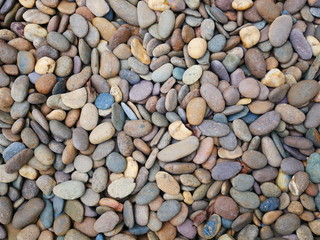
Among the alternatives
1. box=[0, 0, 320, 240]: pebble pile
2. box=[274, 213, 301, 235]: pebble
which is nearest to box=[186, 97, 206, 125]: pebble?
box=[0, 0, 320, 240]: pebble pile

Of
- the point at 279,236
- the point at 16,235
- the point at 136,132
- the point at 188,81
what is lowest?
the point at 16,235

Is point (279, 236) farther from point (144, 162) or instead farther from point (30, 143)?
point (30, 143)

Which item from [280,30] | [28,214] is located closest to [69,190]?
[28,214]

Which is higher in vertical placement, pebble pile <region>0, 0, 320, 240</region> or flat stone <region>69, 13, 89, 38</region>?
flat stone <region>69, 13, 89, 38</region>

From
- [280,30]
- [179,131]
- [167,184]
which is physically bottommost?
[167,184]

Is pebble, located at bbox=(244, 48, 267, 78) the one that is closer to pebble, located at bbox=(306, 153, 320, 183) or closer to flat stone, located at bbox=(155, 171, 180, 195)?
pebble, located at bbox=(306, 153, 320, 183)

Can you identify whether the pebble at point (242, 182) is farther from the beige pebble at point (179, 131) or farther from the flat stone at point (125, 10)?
the flat stone at point (125, 10)

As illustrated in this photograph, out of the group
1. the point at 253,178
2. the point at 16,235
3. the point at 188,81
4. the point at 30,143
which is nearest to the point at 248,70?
the point at 188,81

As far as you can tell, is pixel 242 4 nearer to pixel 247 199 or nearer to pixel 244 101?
pixel 244 101

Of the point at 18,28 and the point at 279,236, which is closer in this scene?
the point at 279,236
